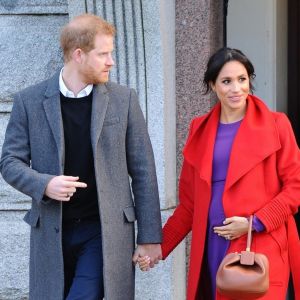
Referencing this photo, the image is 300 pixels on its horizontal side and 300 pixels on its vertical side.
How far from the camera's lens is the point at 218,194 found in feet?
15.7

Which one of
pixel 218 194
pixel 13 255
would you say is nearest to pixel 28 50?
pixel 13 255

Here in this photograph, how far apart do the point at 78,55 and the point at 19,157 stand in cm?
56

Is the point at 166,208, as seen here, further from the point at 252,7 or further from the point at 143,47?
the point at 252,7

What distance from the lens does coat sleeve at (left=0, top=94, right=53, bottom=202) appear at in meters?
4.77

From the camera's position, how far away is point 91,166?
4824 millimetres

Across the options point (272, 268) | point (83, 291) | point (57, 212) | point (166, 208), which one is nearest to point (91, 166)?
point (57, 212)

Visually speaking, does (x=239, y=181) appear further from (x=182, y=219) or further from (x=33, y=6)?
(x=33, y=6)

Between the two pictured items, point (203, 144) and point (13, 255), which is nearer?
point (203, 144)

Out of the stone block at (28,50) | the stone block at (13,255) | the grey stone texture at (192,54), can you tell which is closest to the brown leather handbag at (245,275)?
the grey stone texture at (192,54)

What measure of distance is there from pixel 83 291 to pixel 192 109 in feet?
6.55

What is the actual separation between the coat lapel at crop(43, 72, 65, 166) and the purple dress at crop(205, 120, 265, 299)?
2.35ft

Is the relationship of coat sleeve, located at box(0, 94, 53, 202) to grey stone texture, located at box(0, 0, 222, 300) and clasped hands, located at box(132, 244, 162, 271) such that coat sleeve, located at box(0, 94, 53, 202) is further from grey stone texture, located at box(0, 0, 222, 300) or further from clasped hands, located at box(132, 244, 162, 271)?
grey stone texture, located at box(0, 0, 222, 300)

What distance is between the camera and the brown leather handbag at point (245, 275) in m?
4.49

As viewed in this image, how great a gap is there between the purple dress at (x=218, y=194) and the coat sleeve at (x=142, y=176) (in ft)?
1.00
